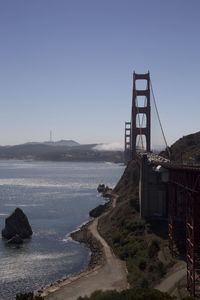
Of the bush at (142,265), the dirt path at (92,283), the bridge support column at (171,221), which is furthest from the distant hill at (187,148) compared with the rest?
the bush at (142,265)

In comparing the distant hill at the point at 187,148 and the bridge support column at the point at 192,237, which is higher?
the distant hill at the point at 187,148

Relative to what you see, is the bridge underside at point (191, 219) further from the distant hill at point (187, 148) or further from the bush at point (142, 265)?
the distant hill at point (187, 148)

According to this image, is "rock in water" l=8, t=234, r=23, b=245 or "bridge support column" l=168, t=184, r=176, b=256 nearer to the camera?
"bridge support column" l=168, t=184, r=176, b=256

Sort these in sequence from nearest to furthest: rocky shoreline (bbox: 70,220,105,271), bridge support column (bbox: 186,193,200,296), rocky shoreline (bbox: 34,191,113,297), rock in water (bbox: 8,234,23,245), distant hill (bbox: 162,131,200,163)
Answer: bridge support column (bbox: 186,193,200,296) → rocky shoreline (bbox: 34,191,113,297) → rocky shoreline (bbox: 70,220,105,271) → rock in water (bbox: 8,234,23,245) → distant hill (bbox: 162,131,200,163)

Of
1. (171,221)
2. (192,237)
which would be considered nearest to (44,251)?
(171,221)

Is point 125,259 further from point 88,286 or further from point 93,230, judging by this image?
point 93,230

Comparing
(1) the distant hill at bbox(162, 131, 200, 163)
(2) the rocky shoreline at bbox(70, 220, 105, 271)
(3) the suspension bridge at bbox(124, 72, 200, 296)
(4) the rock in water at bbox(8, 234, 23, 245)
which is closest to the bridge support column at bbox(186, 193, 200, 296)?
(3) the suspension bridge at bbox(124, 72, 200, 296)

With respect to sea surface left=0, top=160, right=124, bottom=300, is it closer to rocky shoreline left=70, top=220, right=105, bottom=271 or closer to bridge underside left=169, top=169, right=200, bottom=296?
rocky shoreline left=70, top=220, right=105, bottom=271

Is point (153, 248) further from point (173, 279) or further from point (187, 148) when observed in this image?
point (187, 148)
